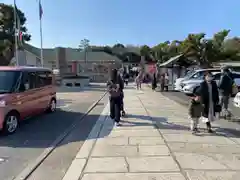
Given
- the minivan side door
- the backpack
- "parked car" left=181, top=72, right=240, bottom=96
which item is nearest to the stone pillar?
"parked car" left=181, top=72, right=240, bottom=96

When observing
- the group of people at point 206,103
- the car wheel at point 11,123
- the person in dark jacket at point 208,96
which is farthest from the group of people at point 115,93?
the car wheel at point 11,123

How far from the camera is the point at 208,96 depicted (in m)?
8.07

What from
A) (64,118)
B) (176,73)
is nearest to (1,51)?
(176,73)

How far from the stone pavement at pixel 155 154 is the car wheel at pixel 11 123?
2.19 m

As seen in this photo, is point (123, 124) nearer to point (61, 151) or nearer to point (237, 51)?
point (61, 151)

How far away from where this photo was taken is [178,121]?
32.5 feet

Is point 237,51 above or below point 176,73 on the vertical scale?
above

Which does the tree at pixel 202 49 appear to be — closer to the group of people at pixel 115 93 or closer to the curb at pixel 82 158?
the group of people at pixel 115 93

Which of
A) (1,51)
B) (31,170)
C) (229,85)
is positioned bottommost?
(31,170)

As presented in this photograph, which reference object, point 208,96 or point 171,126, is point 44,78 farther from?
point 208,96

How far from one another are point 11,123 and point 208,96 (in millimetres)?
5318

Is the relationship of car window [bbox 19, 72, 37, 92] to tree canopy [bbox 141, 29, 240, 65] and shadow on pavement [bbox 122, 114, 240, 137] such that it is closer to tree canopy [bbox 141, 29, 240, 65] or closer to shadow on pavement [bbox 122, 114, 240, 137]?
shadow on pavement [bbox 122, 114, 240, 137]

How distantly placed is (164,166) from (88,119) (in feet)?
19.1

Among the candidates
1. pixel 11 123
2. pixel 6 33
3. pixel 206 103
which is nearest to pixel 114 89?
pixel 206 103
